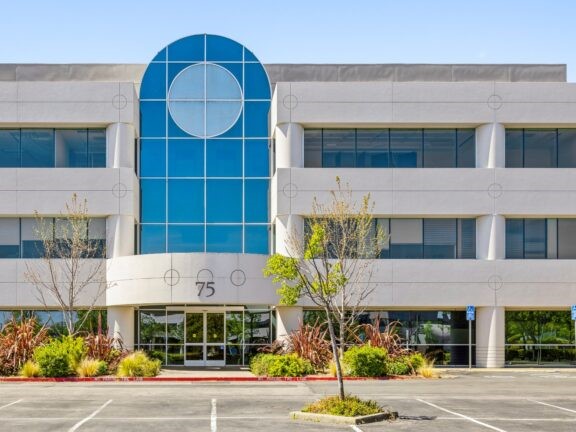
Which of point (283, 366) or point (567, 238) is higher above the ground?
point (567, 238)

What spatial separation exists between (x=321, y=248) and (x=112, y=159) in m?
20.1

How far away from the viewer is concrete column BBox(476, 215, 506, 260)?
39.2 m

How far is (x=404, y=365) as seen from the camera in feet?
109

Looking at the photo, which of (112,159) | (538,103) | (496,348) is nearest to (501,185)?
(538,103)

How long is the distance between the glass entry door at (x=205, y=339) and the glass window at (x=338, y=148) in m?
8.83

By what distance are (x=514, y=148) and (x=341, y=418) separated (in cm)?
2499

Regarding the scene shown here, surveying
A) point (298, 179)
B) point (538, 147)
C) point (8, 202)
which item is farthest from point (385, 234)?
point (8, 202)

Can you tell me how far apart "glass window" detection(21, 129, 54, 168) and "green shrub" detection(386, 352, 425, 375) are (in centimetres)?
1879

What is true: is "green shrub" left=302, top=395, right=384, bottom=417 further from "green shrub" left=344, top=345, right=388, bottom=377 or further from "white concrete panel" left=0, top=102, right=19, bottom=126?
"white concrete panel" left=0, top=102, right=19, bottom=126

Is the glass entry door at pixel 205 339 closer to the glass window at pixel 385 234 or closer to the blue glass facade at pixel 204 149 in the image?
the blue glass facade at pixel 204 149

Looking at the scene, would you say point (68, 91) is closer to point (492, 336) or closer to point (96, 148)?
point (96, 148)

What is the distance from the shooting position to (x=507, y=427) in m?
18.5

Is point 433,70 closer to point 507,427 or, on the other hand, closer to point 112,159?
point 112,159

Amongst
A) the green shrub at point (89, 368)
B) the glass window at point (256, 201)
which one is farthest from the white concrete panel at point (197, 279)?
the green shrub at point (89, 368)
